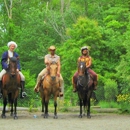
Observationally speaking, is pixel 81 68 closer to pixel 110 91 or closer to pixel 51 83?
pixel 51 83

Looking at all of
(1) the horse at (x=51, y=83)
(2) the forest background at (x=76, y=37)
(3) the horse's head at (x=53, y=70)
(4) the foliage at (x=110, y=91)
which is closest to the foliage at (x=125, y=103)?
(2) the forest background at (x=76, y=37)

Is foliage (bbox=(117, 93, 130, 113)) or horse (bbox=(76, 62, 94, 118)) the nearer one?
horse (bbox=(76, 62, 94, 118))

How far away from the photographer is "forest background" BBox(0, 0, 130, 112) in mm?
32406

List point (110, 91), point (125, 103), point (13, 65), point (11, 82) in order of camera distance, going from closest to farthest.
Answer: point (13, 65)
point (11, 82)
point (125, 103)
point (110, 91)

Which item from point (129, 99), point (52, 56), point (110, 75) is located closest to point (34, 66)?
point (110, 75)

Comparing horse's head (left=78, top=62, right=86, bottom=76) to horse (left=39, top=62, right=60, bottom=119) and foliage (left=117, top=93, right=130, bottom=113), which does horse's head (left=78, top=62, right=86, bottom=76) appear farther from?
foliage (left=117, top=93, right=130, bottom=113)

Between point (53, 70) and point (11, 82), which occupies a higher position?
point (53, 70)

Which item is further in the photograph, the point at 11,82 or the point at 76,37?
the point at 76,37

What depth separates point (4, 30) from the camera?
6116cm

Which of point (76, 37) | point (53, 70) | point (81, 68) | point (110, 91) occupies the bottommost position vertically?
point (110, 91)

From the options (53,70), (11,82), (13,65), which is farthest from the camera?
(53,70)

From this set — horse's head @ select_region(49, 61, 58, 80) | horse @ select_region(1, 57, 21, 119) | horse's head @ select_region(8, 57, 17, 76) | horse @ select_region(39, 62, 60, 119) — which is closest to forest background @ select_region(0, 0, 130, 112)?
horse @ select_region(39, 62, 60, 119)

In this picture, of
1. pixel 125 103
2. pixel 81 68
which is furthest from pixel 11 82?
pixel 125 103

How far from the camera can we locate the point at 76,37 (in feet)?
127
